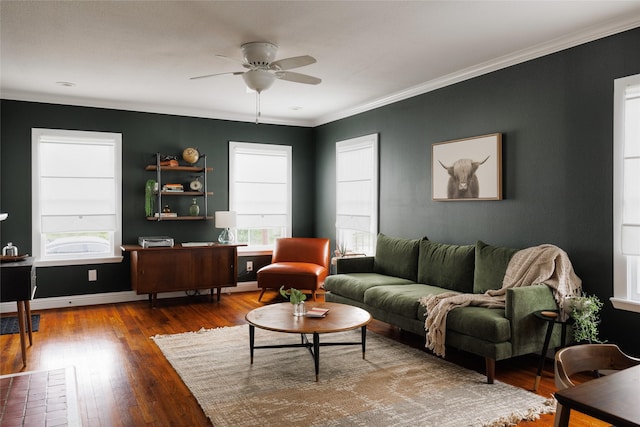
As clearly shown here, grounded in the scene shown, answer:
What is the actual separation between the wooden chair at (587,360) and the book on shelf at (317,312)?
2046 millimetres

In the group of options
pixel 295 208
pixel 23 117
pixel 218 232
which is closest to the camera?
pixel 23 117

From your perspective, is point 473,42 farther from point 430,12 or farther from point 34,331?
point 34,331

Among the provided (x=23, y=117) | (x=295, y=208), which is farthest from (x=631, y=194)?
(x=23, y=117)

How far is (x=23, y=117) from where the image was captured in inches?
222

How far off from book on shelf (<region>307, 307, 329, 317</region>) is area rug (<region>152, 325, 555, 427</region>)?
0.36 metres

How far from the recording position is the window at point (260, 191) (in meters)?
7.00

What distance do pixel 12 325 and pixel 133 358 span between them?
6.31ft

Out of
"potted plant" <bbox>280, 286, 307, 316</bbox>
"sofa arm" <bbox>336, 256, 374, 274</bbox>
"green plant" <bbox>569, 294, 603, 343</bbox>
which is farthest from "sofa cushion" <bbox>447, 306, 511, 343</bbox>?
"sofa arm" <bbox>336, 256, 374, 274</bbox>

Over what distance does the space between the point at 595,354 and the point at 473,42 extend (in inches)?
108

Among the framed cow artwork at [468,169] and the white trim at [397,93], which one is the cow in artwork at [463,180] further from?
A: the white trim at [397,93]

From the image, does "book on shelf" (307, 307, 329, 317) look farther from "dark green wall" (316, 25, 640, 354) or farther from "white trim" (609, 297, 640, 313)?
"white trim" (609, 297, 640, 313)

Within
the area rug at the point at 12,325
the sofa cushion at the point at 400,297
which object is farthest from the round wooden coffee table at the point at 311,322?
the area rug at the point at 12,325

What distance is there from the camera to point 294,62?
3.63m

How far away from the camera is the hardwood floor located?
9.56 ft
